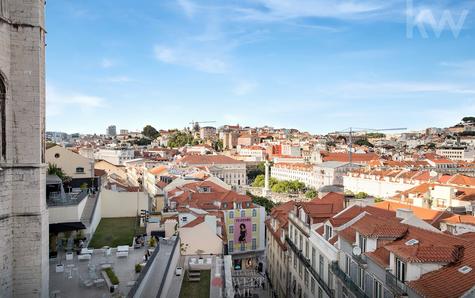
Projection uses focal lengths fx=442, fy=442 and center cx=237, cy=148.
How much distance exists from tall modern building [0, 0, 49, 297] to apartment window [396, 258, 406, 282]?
1045 centimetres

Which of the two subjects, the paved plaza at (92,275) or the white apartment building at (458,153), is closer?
the paved plaza at (92,275)

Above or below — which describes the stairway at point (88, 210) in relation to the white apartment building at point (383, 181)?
above

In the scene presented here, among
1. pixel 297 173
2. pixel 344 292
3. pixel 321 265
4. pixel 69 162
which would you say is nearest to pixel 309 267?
pixel 321 265

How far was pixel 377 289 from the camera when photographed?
1408 centimetres

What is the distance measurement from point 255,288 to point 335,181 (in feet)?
226

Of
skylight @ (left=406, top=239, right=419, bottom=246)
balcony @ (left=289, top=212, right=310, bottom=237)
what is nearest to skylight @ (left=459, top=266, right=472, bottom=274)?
skylight @ (left=406, top=239, right=419, bottom=246)

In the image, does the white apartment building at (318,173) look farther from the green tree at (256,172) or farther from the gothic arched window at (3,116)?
the gothic arched window at (3,116)

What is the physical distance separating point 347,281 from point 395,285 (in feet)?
13.4

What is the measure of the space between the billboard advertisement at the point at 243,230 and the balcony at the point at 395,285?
26.0m

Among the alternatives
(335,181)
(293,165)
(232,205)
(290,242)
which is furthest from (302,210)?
(293,165)

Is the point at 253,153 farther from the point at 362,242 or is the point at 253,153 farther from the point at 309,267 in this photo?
the point at 362,242

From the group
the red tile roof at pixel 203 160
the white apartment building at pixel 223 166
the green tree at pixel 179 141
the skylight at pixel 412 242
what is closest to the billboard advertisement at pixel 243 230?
the skylight at pixel 412 242

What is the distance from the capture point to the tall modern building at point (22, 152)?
12.6 metres

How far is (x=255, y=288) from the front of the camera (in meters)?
33.4
